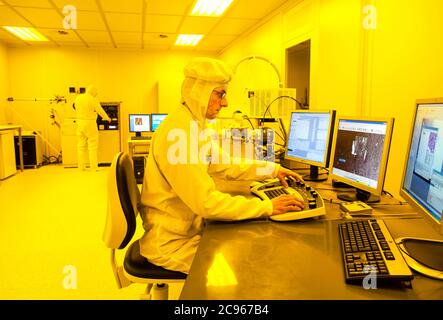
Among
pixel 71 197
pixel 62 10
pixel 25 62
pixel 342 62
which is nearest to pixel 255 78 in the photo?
pixel 342 62

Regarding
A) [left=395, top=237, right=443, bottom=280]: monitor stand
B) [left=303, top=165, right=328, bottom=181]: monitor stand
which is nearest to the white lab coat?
[left=303, top=165, right=328, bottom=181]: monitor stand

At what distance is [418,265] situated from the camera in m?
0.97

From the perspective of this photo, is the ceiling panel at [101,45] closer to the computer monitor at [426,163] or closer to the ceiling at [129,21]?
the ceiling at [129,21]

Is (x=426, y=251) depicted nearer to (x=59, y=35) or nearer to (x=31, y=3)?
(x=31, y=3)

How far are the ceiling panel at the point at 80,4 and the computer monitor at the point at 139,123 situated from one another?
1782mm

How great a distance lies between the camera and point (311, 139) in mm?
2105

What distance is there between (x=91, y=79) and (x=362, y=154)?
23.1ft

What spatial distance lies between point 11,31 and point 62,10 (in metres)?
1.98

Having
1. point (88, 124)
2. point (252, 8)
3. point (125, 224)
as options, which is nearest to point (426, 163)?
point (125, 224)

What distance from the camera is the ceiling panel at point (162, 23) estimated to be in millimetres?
4848

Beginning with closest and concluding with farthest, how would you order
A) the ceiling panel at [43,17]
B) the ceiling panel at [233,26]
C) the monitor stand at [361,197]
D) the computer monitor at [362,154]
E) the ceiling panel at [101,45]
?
the computer monitor at [362,154]
the monitor stand at [361,197]
the ceiling panel at [43,17]
the ceiling panel at [233,26]
the ceiling panel at [101,45]

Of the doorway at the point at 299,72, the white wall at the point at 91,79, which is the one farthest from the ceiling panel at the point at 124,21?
the doorway at the point at 299,72
